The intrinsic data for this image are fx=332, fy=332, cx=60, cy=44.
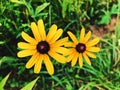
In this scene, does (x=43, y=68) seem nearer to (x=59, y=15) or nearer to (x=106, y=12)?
(x=59, y=15)

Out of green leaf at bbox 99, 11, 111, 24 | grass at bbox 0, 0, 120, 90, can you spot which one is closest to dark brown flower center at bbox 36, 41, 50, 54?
grass at bbox 0, 0, 120, 90

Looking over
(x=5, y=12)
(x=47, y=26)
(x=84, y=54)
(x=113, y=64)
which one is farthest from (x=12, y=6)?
(x=113, y=64)

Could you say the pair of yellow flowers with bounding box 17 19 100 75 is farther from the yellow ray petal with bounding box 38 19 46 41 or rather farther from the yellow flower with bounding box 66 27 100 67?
the yellow flower with bounding box 66 27 100 67

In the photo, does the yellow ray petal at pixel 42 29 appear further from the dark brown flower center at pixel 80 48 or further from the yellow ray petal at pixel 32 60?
the dark brown flower center at pixel 80 48

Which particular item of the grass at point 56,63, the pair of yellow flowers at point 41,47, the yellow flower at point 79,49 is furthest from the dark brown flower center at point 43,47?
the grass at point 56,63

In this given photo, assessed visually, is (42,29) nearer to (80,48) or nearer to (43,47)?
(43,47)
